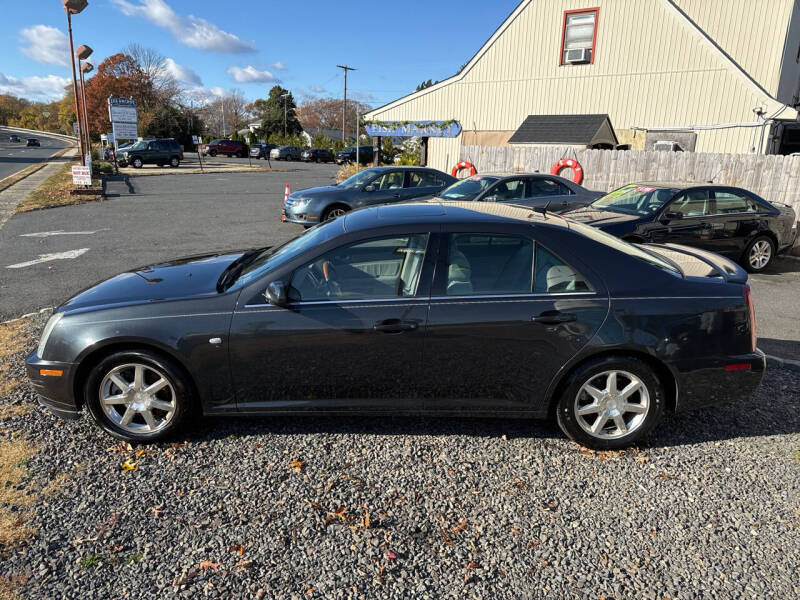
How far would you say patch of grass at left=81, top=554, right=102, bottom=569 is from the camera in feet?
9.05

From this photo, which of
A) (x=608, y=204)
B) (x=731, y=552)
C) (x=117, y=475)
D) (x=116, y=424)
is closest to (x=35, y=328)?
(x=116, y=424)

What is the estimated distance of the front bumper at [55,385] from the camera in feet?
12.1

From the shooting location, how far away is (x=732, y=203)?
963cm

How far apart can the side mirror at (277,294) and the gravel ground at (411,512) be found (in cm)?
102

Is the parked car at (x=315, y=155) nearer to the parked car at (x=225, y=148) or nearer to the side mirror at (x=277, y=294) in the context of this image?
the parked car at (x=225, y=148)

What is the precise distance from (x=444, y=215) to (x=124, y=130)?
127 feet

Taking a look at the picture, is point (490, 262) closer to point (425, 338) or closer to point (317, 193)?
point (425, 338)

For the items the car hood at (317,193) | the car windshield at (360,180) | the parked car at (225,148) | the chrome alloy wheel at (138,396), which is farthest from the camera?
the parked car at (225,148)

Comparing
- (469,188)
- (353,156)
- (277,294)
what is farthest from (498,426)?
(353,156)

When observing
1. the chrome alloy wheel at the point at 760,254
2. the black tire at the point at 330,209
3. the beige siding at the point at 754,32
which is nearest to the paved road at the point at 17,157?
the black tire at the point at 330,209

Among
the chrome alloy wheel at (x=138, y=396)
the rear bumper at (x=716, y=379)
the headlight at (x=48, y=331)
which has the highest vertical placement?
the headlight at (x=48, y=331)

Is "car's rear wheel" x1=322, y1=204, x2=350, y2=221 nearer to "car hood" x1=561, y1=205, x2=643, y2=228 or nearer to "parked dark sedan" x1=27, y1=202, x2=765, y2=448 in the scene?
"car hood" x1=561, y1=205, x2=643, y2=228

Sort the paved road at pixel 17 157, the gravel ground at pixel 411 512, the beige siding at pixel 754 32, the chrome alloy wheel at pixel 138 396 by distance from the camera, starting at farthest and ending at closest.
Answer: the paved road at pixel 17 157, the beige siding at pixel 754 32, the chrome alloy wheel at pixel 138 396, the gravel ground at pixel 411 512

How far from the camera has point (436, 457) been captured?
12.3ft
